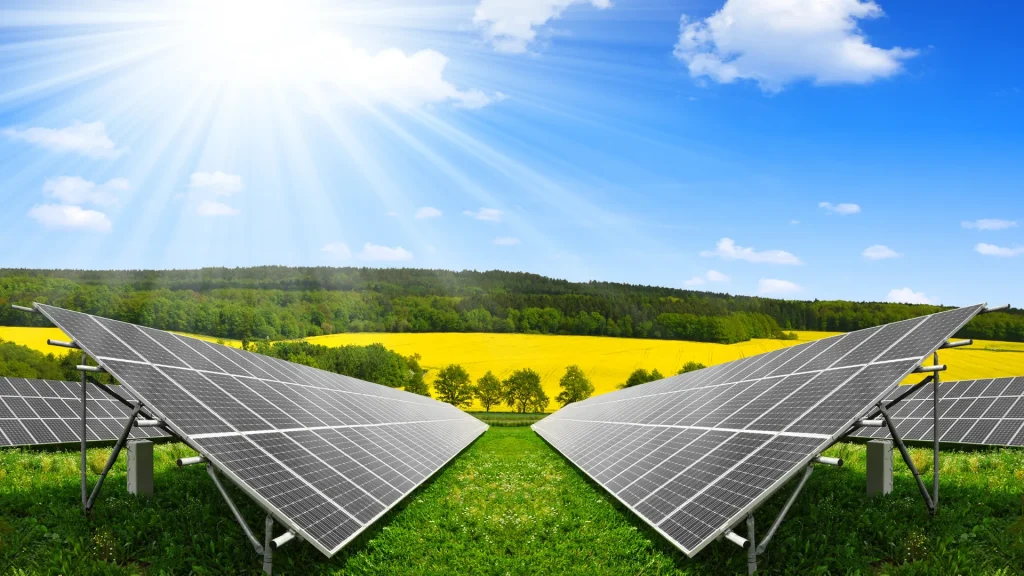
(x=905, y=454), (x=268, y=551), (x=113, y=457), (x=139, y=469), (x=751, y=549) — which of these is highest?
(x=905, y=454)

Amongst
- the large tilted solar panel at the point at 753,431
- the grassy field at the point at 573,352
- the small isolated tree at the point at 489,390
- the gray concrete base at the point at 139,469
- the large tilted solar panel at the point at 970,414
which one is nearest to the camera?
the large tilted solar panel at the point at 753,431

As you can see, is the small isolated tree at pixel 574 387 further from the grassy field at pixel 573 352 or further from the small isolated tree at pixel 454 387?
the small isolated tree at pixel 454 387

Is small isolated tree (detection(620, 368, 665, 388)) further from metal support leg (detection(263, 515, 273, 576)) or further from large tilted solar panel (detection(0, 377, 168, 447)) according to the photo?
metal support leg (detection(263, 515, 273, 576))

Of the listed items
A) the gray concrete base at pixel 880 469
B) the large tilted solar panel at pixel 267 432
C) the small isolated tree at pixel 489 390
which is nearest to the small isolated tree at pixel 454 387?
the small isolated tree at pixel 489 390

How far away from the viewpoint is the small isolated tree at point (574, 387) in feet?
307

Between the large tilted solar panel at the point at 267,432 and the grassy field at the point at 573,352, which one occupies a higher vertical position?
the large tilted solar panel at the point at 267,432

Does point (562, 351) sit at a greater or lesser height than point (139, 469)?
lesser

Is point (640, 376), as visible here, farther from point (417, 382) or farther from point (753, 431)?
point (753, 431)

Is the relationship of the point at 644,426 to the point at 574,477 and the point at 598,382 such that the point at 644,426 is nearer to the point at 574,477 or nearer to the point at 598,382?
the point at 574,477

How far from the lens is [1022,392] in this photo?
2594cm

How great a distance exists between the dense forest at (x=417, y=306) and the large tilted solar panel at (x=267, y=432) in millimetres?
106563

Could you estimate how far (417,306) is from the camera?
442ft

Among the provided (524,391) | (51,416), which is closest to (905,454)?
(51,416)

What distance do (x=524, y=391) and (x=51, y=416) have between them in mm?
72791
